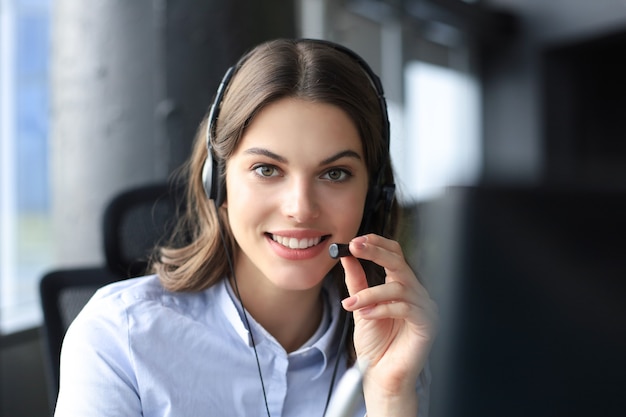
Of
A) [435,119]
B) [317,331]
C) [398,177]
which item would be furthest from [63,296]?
[435,119]

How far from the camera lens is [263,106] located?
1118mm

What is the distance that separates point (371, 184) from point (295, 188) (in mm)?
187

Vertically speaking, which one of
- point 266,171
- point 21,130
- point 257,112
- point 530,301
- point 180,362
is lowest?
point 180,362

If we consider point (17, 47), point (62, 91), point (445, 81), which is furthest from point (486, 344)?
point (445, 81)

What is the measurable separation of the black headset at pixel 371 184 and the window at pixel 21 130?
229 centimetres

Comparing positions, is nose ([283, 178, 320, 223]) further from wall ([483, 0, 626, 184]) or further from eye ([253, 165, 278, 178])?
wall ([483, 0, 626, 184])

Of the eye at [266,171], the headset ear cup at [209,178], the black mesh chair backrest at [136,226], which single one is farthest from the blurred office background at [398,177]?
the headset ear cup at [209,178]

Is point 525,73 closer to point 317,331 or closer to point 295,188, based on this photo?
point 317,331

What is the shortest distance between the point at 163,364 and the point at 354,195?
0.43 metres

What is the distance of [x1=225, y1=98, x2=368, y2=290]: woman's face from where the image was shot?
3.57ft

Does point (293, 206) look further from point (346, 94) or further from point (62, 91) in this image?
point (62, 91)

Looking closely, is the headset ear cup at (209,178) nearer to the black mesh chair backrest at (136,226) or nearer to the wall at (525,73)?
the black mesh chair backrest at (136,226)

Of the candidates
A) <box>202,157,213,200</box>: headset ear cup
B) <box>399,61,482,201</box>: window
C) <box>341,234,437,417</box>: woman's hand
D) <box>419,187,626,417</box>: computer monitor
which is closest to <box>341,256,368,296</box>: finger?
<box>341,234,437,417</box>: woman's hand

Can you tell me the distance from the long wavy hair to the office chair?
0.04 m
